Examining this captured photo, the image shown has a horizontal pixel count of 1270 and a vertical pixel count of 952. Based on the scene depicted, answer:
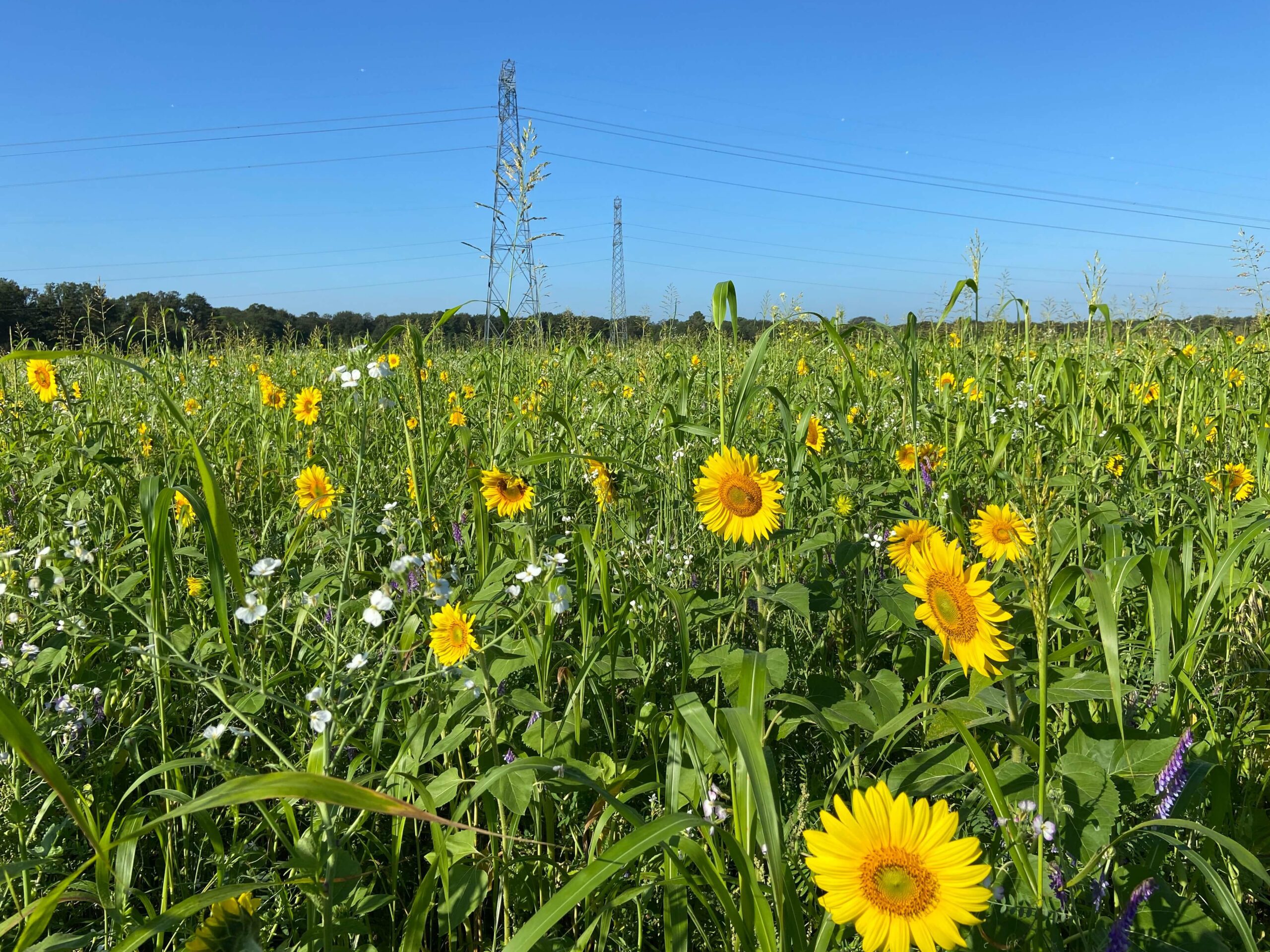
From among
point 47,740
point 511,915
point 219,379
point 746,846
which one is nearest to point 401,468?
point 47,740

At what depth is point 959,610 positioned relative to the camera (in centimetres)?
112

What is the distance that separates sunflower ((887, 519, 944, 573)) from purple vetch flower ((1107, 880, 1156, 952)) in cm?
55

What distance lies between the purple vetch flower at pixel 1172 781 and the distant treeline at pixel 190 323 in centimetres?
125

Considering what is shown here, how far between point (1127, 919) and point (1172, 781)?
0.88 feet

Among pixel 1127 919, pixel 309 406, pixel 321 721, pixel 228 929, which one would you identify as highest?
pixel 309 406

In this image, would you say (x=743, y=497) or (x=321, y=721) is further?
(x=743, y=497)

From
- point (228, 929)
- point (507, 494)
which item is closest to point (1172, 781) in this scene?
point (228, 929)

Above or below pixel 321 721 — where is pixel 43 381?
above

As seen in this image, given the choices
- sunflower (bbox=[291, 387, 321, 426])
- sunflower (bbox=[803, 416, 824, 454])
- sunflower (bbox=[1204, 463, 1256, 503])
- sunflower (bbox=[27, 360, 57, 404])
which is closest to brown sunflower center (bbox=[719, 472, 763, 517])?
sunflower (bbox=[803, 416, 824, 454])

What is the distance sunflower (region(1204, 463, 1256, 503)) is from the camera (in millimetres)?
2172

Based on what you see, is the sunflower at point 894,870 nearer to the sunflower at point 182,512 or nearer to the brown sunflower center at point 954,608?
the brown sunflower center at point 954,608

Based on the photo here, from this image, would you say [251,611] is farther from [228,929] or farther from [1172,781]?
[1172,781]

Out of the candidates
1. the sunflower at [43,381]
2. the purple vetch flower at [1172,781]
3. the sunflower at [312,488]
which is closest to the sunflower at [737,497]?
the purple vetch flower at [1172,781]

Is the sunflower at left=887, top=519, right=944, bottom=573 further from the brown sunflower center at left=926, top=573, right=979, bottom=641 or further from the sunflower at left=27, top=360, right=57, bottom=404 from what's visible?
the sunflower at left=27, top=360, right=57, bottom=404
